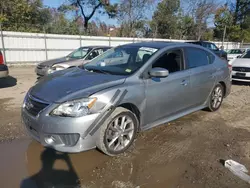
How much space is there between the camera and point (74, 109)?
2871 millimetres

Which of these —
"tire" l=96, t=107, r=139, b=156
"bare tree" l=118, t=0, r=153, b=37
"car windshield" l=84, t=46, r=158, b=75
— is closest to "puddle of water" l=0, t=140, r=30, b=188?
"tire" l=96, t=107, r=139, b=156

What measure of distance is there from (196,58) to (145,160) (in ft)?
8.21

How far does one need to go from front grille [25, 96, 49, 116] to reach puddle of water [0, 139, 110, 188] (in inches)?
26.4

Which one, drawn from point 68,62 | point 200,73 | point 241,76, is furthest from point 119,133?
point 241,76

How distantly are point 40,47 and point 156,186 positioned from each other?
→ 47.4ft

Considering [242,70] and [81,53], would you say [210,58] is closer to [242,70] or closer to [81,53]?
[242,70]

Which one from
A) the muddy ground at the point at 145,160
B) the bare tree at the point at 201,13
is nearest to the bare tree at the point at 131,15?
the bare tree at the point at 201,13

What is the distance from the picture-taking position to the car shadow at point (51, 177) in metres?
2.64

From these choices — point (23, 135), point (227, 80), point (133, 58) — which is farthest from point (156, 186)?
point (227, 80)

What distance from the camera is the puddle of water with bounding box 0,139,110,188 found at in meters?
2.70

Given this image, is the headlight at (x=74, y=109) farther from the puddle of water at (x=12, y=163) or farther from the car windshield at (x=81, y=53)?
the car windshield at (x=81, y=53)

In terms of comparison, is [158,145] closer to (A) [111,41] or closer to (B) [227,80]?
(B) [227,80]

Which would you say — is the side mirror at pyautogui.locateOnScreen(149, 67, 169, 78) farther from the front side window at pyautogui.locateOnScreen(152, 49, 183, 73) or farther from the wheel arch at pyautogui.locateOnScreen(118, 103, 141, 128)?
the wheel arch at pyautogui.locateOnScreen(118, 103, 141, 128)

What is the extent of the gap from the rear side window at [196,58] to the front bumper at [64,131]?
240 centimetres
